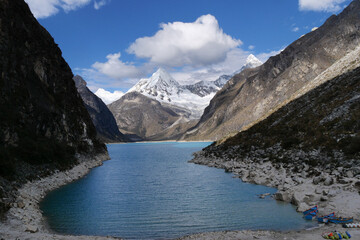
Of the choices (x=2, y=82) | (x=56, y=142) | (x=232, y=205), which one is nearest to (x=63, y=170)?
(x=56, y=142)

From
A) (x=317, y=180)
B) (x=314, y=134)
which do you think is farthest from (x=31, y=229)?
(x=314, y=134)

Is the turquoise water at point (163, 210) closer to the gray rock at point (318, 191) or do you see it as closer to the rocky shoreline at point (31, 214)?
the rocky shoreline at point (31, 214)

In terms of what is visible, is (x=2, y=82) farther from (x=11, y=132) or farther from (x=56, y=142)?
(x=56, y=142)

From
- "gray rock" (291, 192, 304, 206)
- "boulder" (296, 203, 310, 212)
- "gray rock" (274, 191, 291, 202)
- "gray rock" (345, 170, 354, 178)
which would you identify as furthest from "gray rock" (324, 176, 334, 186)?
"boulder" (296, 203, 310, 212)

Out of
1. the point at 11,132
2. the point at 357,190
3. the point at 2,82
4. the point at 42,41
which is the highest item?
the point at 42,41

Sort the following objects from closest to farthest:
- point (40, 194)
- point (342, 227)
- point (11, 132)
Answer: point (342, 227)
point (40, 194)
point (11, 132)
